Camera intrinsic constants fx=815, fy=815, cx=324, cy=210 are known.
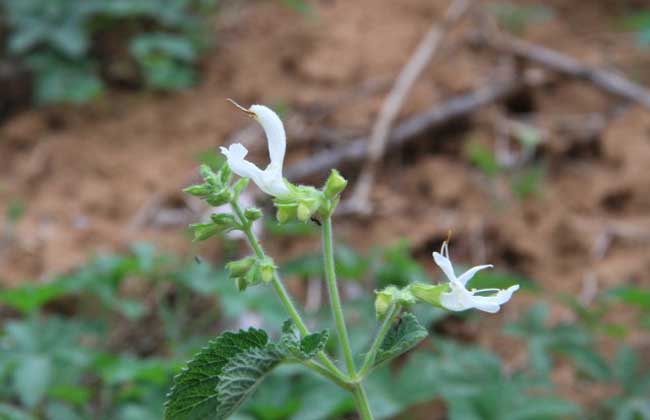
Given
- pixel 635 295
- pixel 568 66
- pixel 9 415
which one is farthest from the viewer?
pixel 568 66

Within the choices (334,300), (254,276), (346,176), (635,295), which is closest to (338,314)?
(334,300)

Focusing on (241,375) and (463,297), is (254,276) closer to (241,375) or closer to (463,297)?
(241,375)

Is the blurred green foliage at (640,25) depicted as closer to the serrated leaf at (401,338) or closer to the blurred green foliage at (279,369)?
the blurred green foliage at (279,369)

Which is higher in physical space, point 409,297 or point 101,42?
point 101,42

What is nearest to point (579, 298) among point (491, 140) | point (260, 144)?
point (491, 140)

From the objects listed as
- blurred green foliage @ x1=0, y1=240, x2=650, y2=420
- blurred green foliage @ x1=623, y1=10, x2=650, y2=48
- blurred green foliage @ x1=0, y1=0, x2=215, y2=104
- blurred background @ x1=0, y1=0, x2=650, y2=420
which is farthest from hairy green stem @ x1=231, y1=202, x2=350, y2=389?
blurred green foliage @ x1=623, y1=10, x2=650, y2=48

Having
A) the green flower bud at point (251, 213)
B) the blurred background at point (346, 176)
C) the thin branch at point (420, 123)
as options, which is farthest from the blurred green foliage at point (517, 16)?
the green flower bud at point (251, 213)
